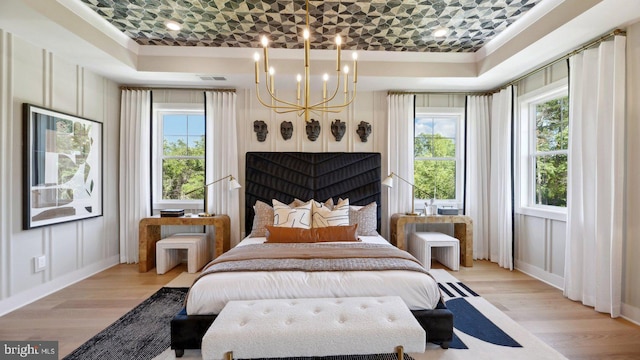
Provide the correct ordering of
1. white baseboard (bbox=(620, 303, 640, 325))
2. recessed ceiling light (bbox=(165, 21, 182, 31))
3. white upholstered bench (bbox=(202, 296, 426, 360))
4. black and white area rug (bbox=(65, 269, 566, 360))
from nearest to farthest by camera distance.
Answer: white upholstered bench (bbox=(202, 296, 426, 360))
black and white area rug (bbox=(65, 269, 566, 360))
white baseboard (bbox=(620, 303, 640, 325))
recessed ceiling light (bbox=(165, 21, 182, 31))

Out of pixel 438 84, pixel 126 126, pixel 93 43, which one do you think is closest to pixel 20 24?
pixel 93 43

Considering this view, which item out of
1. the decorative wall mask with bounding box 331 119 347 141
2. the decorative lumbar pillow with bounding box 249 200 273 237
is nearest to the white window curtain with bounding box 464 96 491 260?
the decorative wall mask with bounding box 331 119 347 141

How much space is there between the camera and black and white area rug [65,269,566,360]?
2023mm

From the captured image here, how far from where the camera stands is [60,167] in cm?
321

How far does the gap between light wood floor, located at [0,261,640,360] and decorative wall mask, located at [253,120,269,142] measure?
7.35 ft

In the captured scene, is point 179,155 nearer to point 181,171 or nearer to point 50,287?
point 181,171

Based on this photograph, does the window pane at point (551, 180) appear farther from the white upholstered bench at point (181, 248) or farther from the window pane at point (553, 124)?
the white upholstered bench at point (181, 248)

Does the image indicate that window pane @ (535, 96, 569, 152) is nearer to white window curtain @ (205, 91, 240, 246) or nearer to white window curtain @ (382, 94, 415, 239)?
white window curtain @ (382, 94, 415, 239)

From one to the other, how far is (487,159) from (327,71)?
2.81 meters

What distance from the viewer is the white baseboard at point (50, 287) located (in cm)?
269

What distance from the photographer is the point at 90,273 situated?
12.1 feet

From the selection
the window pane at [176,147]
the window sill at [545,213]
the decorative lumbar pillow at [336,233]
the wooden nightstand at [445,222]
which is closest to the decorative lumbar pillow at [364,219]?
the decorative lumbar pillow at [336,233]

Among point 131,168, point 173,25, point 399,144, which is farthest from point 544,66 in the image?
point 131,168

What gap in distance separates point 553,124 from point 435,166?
5.09 ft
